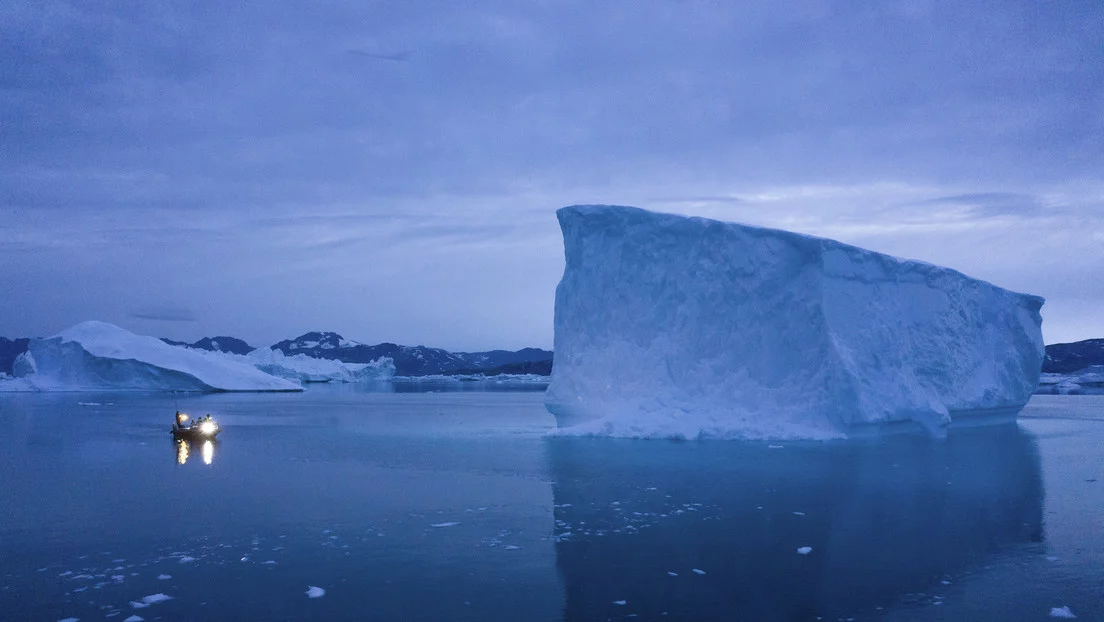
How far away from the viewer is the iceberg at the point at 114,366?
153ft

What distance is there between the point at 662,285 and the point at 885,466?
277 inches

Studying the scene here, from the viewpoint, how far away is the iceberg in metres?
46.8

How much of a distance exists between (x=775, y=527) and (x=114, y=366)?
49.4 meters

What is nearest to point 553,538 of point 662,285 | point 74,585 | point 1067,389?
point 74,585

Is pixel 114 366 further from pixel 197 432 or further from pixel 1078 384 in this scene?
pixel 1078 384

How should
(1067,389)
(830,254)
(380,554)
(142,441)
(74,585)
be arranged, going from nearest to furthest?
(74,585), (380,554), (142,441), (830,254), (1067,389)

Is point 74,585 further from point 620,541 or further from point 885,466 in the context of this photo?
point 885,466

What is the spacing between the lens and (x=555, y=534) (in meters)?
6.99

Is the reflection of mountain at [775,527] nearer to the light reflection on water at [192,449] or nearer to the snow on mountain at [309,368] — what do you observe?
the light reflection on water at [192,449]

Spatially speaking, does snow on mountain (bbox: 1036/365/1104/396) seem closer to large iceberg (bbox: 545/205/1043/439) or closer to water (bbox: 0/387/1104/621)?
large iceberg (bbox: 545/205/1043/439)

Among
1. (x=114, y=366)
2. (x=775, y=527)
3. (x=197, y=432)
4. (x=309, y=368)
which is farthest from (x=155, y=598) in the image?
(x=309, y=368)

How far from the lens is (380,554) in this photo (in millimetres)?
6262

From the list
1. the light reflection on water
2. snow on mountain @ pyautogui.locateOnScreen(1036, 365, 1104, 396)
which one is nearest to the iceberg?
the light reflection on water

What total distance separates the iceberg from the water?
36.7 meters
